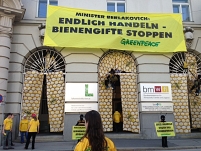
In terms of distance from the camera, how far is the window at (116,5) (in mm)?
15698

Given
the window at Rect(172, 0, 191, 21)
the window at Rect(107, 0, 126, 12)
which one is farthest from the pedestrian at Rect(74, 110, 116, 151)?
the window at Rect(172, 0, 191, 21)

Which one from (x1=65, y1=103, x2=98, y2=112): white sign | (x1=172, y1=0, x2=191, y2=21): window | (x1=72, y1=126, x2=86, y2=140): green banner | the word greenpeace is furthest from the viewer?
(x1=172, y1=0, x2=191, y2=21): window

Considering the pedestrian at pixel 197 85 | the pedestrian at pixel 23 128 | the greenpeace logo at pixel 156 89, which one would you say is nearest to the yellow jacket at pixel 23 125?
the pedestrian at pixel 23 128

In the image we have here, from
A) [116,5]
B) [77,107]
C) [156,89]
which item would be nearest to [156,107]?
[156,89]

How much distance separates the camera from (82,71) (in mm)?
13906

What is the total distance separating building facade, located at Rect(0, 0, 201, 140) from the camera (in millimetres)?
13328

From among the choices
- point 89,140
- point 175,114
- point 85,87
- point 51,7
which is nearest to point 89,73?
point 85,87

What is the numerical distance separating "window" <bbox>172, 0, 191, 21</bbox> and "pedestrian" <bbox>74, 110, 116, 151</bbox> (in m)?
15.1

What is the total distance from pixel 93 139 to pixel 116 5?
14188mm

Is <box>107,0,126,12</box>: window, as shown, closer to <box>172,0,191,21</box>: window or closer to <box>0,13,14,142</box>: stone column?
<box>172,0,191,21</box>: window

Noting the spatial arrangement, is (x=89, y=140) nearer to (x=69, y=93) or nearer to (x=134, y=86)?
(x=69, y=93)

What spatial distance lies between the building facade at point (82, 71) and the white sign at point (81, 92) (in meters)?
0.27

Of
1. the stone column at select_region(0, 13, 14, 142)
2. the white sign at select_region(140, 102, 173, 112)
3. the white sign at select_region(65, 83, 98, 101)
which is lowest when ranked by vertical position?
the white sign at select_region(140, 102, 173, 112)

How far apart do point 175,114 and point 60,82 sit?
7.70 metres
